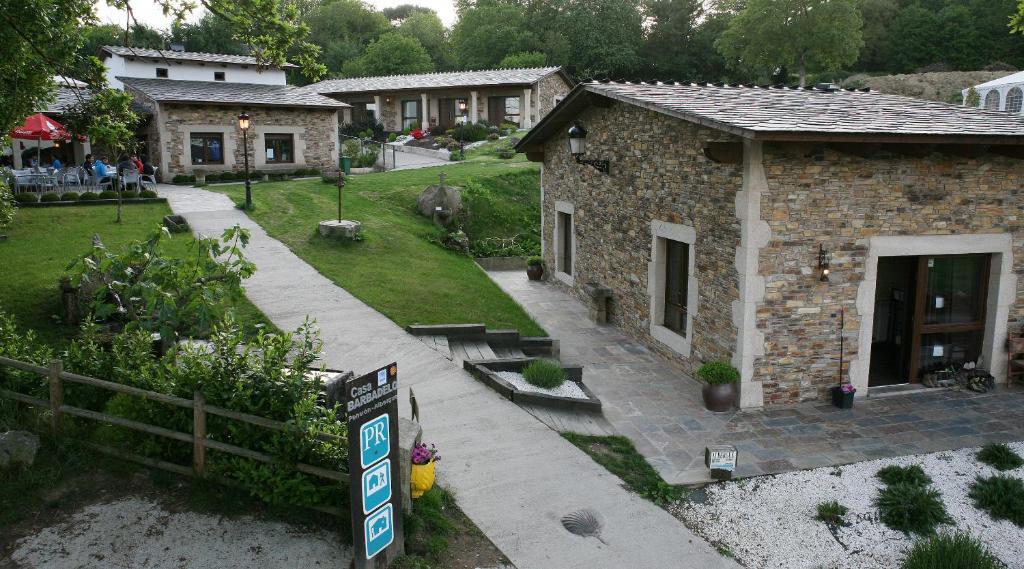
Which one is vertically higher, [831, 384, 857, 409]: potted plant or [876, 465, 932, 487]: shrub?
[831, 384, 857, 409]: potted plant

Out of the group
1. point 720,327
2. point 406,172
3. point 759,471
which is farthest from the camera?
point 406,172

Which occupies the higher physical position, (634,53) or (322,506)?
(634,53)

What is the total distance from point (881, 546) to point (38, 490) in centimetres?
781

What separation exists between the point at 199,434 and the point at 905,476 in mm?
7362

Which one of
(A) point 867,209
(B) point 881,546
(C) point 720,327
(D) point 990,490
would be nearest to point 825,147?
(A) point 867,209

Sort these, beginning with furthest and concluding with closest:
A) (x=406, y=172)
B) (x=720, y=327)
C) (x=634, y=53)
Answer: (x=634, y=53), (x=406, y=172), (x=720, y=327)

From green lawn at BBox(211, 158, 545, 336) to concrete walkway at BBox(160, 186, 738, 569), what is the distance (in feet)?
4.20

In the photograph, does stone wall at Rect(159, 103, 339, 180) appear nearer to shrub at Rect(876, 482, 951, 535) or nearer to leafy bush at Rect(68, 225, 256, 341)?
leafy bush at Rect(68, 225, 256, 341)

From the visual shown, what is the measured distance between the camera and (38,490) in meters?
6.90

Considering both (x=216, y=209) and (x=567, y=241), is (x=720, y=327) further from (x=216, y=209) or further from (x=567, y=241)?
(x=216, y=209)

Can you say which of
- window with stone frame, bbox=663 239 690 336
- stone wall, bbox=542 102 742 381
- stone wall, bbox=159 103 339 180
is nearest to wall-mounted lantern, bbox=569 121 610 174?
stone wall, bbox=542 102 742 381

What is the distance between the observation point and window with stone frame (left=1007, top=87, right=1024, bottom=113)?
32.4 meters

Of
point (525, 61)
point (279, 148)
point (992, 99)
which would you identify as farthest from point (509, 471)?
point (525, 61)

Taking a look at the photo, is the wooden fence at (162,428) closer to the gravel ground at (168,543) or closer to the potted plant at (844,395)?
the gravel ground at (168,543)
